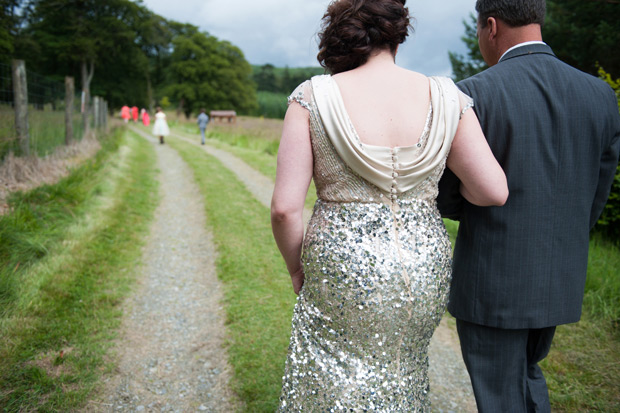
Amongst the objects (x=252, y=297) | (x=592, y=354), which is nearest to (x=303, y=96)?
(x=252, y=297)

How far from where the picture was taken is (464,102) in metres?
1.68

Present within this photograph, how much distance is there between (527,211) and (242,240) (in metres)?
5.01

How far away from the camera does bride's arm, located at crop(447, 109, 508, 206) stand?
1.67 metres

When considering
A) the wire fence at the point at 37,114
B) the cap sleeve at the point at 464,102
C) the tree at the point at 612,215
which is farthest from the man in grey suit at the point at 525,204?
the wire fence at the point at 37,114

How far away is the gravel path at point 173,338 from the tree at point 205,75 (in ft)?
175

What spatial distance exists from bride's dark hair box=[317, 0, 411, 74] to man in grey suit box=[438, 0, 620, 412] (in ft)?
1.39

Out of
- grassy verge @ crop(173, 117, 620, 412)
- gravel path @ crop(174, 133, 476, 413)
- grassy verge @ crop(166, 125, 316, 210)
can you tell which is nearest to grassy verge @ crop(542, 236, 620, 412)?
grassy verge @ crop(173, 117, 620, 412)

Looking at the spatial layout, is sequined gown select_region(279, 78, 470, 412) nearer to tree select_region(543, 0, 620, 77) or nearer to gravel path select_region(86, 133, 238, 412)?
gravel path select_region(86, 133, 238, 412)

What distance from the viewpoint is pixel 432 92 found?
1.66 meters

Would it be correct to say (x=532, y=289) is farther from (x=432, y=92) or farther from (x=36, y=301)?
(x=36, y=301)

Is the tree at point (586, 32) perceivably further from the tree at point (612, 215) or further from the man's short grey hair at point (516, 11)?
the man's short grey hair at point (516, 11)

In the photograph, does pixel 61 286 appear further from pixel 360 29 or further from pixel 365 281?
pixel 360 29

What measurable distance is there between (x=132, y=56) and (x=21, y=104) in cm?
4544

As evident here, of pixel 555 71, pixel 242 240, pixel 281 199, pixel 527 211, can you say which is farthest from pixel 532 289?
pixel 242 240
